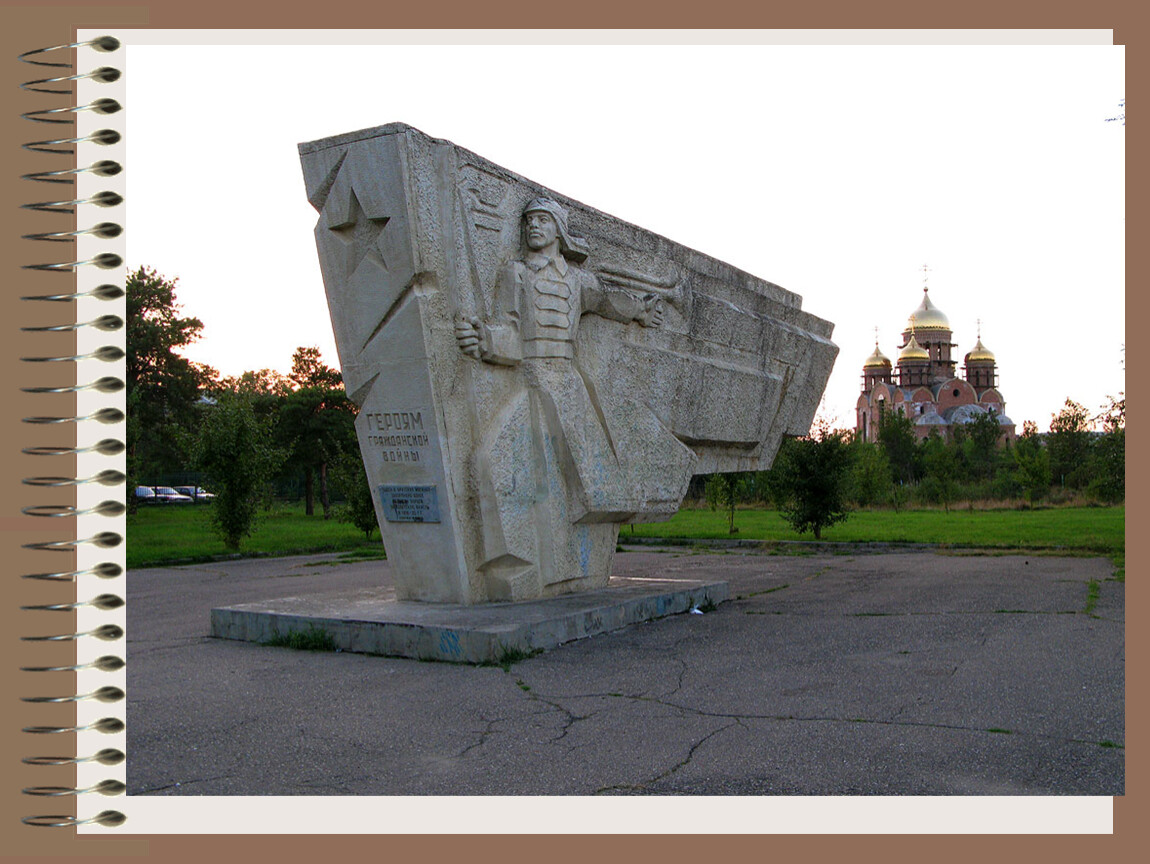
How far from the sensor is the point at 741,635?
7.57m

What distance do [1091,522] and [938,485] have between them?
9260 mm

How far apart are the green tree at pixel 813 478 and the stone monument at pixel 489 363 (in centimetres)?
714

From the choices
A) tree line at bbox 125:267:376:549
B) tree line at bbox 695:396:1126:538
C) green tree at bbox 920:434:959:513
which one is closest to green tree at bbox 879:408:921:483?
tree line at bbox 695:396:1126:538

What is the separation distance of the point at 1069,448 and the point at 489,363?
30657 mm

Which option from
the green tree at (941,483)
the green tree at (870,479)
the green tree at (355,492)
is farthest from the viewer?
the green tree at (941,483)

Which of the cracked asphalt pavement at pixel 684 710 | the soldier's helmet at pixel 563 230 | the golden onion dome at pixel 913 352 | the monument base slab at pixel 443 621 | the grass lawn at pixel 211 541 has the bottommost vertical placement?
the grass lawn at pixel 211 541

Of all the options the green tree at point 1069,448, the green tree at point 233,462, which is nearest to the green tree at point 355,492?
the green tree at point 233,462

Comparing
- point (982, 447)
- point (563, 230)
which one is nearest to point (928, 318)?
point (982, 447)

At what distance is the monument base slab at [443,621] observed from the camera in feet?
21.5

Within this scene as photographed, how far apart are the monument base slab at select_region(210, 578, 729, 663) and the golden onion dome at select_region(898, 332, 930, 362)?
6205 centimetres

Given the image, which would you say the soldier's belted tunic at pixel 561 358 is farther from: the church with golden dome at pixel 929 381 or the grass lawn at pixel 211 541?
the church with golden dome at pixel 929 381

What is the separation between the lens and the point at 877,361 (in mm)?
69688

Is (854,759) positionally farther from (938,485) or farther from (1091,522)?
(938,485)

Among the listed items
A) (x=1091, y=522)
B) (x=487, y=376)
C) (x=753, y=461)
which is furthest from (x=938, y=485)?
(x=487, y=376)
